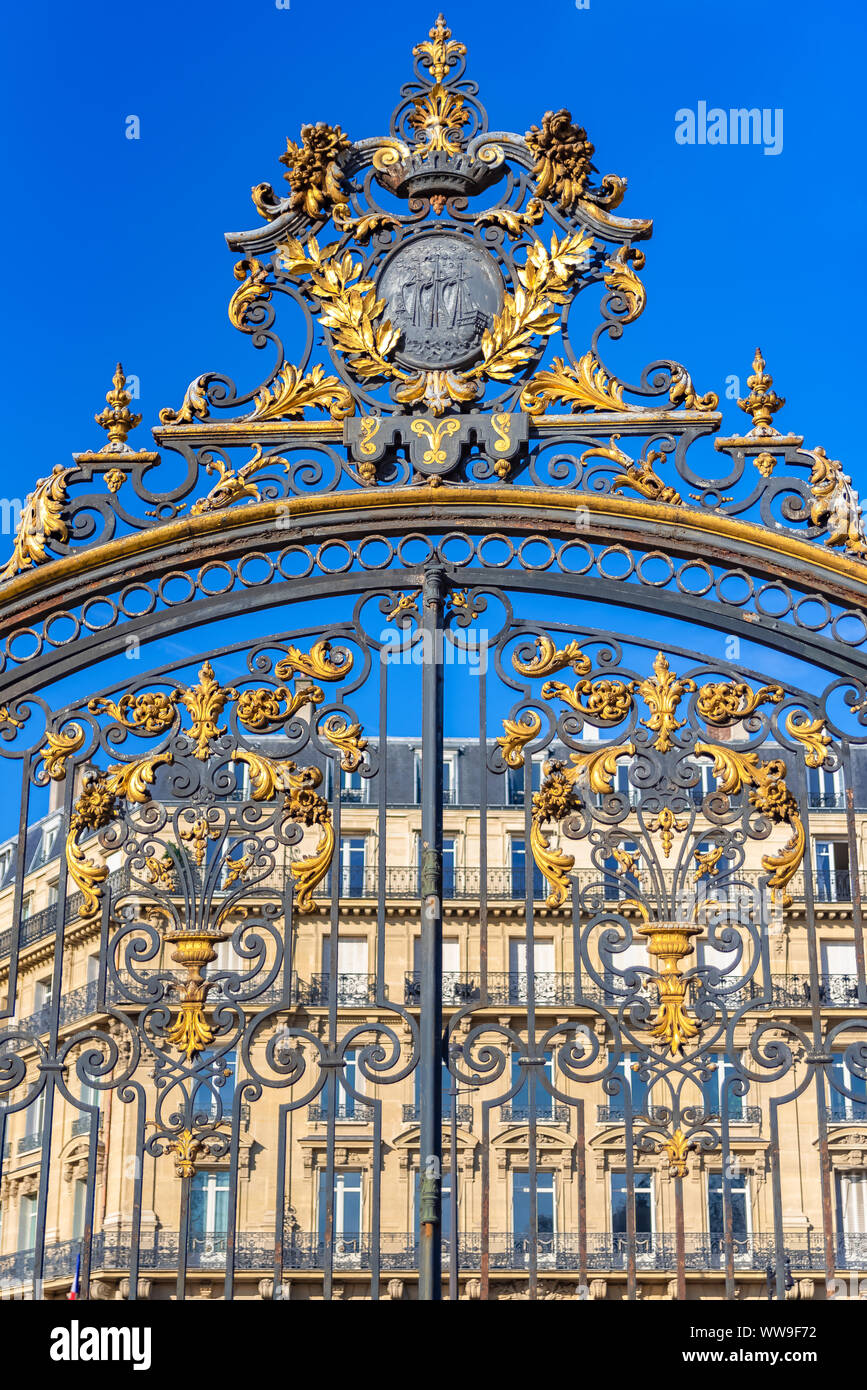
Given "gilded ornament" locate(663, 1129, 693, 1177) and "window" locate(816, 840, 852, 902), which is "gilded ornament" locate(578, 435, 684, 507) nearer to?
"gilded ornament" locate(663, 1129, 693, 1177)

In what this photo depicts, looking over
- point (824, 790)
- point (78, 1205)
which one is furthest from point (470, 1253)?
point (824, 790)

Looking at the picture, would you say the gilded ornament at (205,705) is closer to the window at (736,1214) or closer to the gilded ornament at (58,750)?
the gilded ornament at (58,750)

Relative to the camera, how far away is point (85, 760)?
25.6 feet

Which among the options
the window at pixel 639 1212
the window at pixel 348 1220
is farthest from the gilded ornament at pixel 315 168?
the window at pixel 639 1212

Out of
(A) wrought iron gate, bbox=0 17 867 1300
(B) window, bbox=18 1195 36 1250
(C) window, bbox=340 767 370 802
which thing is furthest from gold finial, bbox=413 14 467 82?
(B) window, bbox=18 1195 36 1250

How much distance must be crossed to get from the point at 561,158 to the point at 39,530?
108 inches

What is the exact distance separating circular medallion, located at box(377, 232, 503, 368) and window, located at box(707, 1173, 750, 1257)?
18.1 m

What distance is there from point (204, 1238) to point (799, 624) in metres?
21.0

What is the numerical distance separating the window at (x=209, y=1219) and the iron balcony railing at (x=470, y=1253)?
0.11 ft

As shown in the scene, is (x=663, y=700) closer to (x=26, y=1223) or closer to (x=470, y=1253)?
(x=470, y=1253)
